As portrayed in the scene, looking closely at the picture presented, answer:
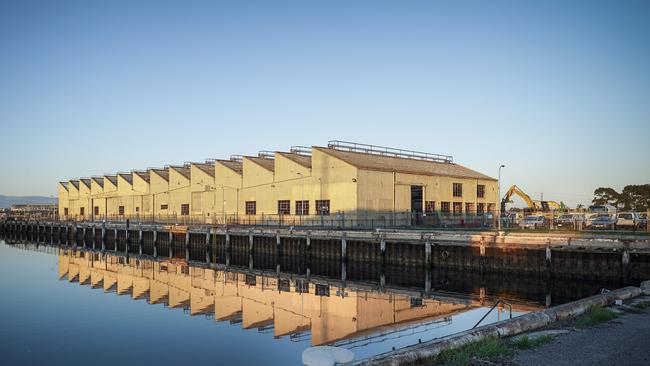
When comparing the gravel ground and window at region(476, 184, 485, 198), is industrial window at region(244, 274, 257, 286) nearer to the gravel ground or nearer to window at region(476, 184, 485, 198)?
the gravel ground

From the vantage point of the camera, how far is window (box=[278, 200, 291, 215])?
208 ft

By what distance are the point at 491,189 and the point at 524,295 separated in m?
49.8

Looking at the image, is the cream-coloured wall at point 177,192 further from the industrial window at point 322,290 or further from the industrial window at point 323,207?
the industrial window at point 322,290

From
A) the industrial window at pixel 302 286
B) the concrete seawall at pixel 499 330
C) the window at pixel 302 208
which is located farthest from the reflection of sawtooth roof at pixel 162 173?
the concrete seawall at pixel 499 330

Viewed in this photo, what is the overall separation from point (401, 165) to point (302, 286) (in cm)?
3459

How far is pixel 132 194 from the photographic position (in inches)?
3593

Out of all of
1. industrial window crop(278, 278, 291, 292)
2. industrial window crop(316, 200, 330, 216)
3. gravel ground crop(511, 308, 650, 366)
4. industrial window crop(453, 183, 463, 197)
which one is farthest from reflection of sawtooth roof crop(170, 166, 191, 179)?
gravel ground crop(511, 308, 650, 366)

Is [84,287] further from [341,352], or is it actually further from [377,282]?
[341,352]

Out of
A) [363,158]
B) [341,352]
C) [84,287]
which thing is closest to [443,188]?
[363,158]

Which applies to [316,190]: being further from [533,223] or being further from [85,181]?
[85,181]

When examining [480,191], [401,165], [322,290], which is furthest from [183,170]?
[322,290]

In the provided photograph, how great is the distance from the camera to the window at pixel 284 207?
208ft

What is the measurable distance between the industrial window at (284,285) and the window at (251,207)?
29227 millimetres

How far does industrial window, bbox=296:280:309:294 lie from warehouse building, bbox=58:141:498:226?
16927 mm
